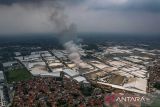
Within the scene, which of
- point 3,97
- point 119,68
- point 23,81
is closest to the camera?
point 3,97

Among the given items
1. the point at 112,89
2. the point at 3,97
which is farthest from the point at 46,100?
the point at 112,89

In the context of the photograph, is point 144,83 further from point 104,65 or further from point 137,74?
point 104,65

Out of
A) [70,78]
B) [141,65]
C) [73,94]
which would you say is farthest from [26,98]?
[141,65]

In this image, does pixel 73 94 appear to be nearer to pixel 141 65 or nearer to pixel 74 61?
pixel 74 61

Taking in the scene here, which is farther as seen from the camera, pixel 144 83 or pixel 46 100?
pixel 144 83

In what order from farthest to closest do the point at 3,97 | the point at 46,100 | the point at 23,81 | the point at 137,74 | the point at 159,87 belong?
the point at 137,74
the point at 23,81
the point at 159,87
the point at 3,97
the point at 46,100

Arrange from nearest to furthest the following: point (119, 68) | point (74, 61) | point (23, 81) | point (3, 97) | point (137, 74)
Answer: point (3, 97) → point (23, 81) → point (137, 74) → point (119, 68) → point (74, 61)
